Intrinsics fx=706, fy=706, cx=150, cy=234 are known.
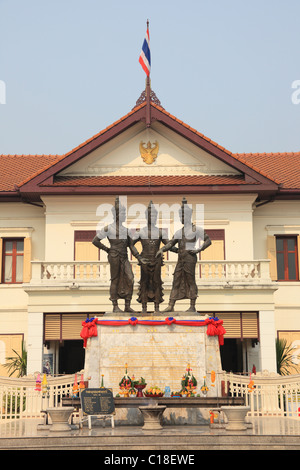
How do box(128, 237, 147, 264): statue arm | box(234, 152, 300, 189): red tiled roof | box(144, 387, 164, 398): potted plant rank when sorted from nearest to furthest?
box(144, 387, 164, 398): potted plant < box(128, 237, 147, 264): statue arm < box(234, 152, 300, 189): red tiled roof

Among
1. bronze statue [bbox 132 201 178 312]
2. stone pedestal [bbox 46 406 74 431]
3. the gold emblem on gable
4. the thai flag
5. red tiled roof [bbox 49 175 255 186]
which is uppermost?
the thai flag

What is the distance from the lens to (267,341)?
23375mm

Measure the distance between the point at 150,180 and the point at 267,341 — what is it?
7415mm

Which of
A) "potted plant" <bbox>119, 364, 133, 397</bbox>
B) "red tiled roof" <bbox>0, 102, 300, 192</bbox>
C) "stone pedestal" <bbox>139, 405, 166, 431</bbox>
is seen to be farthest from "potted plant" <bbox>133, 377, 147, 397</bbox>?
"red tiled roof" <bbox>0, 102, 300, 192</bbox>

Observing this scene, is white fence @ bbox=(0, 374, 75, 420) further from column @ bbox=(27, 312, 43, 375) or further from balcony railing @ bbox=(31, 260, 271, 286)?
balcony railing @ bbox=(31, 260, 271, 286)

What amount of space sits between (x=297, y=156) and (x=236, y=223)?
6.92 meters

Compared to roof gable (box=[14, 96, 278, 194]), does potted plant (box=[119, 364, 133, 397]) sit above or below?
below

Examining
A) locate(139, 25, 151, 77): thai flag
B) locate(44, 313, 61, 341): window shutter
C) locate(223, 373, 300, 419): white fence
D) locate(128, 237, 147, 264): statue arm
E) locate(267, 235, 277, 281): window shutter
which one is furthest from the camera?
locate(267, 235, 277, 281): window shutter

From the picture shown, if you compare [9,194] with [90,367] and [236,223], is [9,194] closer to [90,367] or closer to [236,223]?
[236,223]

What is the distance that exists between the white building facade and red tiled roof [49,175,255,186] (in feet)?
Answer: 0.12

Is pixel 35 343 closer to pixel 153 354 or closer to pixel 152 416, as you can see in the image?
pixel 153 354

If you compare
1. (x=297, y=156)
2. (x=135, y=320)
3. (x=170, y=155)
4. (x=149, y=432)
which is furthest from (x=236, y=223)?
(x=149, y=432)

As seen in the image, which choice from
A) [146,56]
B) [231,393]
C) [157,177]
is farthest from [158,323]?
[146,56]

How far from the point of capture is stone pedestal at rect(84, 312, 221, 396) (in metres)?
16.0
